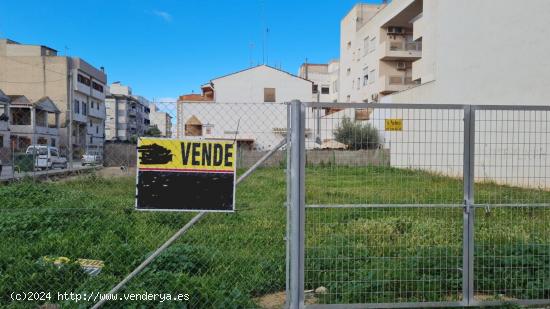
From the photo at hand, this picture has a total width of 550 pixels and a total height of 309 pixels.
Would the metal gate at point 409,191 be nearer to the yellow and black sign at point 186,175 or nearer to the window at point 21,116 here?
the yellow and black sign at point 186,175

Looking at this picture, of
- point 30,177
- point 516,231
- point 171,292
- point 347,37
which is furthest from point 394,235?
point 347,37

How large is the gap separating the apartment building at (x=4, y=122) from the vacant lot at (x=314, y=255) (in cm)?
3544

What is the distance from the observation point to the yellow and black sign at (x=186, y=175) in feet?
13.0

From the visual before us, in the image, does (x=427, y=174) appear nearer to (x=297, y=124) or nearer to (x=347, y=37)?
(x=297, y=124)

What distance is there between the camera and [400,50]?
37.7 m

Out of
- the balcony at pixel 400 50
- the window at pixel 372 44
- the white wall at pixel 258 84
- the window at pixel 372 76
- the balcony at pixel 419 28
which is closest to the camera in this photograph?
the balcony at pixel 419 28

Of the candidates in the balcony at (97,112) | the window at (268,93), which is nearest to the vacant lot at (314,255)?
the window at (268,93)

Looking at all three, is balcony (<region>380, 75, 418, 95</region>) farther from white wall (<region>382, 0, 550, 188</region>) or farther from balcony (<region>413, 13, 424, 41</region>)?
white wall (<region>382, 0, 550, 188</region>)

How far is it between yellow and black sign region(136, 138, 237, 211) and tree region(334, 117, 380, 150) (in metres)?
1.06

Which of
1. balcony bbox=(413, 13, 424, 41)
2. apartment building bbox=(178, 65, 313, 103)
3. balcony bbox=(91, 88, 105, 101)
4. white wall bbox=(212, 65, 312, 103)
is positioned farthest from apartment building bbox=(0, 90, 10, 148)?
balcony bbox=(413, 13, 424, 41)

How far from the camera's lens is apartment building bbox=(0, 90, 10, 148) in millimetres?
37781

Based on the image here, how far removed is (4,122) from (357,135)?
41767 mm

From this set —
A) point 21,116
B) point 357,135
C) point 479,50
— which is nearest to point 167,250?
point 357,135

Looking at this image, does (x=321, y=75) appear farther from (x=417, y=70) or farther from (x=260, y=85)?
(x=417, y=70)
